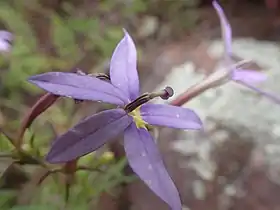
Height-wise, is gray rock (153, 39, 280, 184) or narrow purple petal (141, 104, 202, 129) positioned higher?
narrow purple petal (141, 104, 202, 129)

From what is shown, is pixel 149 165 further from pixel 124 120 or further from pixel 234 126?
pixel 234 126

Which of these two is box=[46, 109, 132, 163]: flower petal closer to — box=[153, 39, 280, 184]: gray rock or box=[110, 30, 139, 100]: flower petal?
box=[110, 30, 139, 100]: flower petal

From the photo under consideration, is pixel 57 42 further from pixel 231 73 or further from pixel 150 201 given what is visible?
pixel 231 73

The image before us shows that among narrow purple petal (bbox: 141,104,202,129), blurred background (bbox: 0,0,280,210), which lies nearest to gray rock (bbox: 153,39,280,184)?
blurred background (bbox: 0,0,280,210)

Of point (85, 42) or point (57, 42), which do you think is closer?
point (57, 42)

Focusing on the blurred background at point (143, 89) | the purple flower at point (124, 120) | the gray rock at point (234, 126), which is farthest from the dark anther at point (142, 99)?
the gray rock at point (234, 126)

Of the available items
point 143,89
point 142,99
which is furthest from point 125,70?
point 143,89

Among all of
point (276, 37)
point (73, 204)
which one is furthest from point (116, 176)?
point (276, 37)

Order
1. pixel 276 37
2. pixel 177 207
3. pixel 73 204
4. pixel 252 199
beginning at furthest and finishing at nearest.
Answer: pixel 276 37
pixel 252 199
pixel 73 204
pixel 177 207
